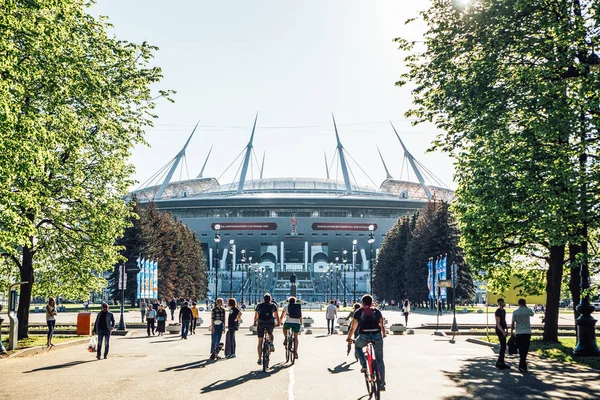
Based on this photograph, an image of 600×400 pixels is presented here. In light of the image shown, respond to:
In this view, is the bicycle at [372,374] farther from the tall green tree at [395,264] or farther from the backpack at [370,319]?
the tall green tree at [395,264]

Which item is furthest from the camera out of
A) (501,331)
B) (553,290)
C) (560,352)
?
(553,290)

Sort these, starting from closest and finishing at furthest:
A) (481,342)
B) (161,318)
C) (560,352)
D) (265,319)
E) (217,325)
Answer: (265,319)
(217,325)
(560,352)
(481,342)
(161,318)

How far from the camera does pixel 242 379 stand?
1530 centimetres

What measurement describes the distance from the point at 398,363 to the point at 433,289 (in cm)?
3563

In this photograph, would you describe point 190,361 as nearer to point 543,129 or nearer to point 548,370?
point 548,370

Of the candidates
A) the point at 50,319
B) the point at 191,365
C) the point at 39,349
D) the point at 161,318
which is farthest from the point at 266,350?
the point at 161,318

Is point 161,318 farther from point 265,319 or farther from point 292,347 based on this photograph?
point 265,319

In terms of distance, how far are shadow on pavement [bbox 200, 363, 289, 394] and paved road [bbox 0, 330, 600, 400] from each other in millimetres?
20

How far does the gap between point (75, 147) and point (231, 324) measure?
31.5ft

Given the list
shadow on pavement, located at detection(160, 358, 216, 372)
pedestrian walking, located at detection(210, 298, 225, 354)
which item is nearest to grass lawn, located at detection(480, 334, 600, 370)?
pedestrian walking, located at detection(210, 298, 225, 354)

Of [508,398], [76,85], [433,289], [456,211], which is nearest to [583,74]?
[456,211]

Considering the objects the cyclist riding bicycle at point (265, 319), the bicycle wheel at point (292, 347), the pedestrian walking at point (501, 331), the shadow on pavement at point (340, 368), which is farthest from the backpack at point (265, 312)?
the pedestrian walking at point (501, 331)

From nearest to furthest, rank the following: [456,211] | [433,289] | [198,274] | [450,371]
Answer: [450,371] < [456,211] < [433,289] < [198,274]

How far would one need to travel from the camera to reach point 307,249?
180125 mm
